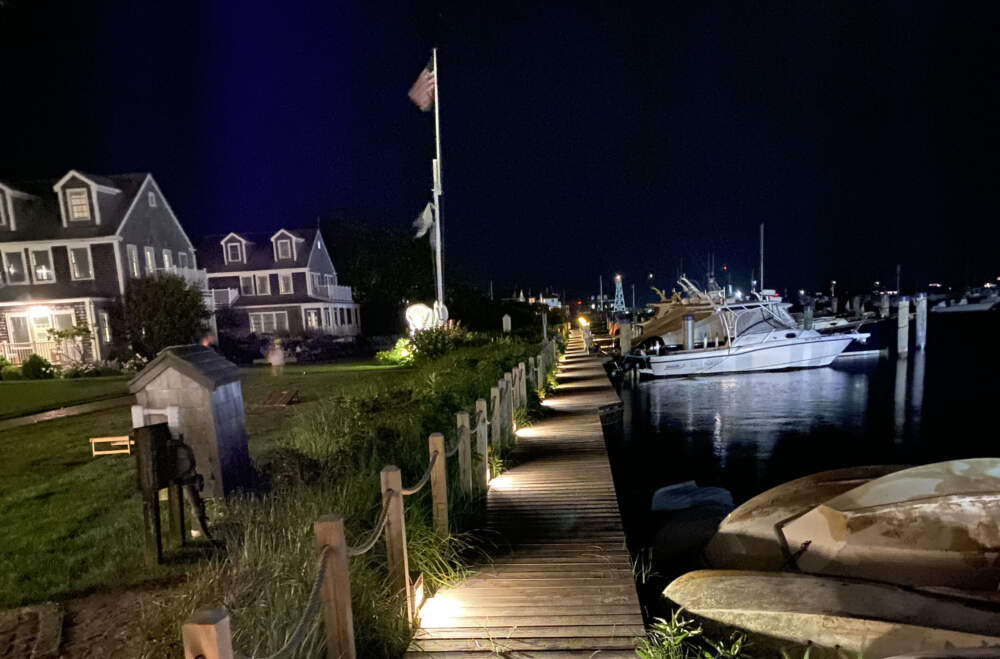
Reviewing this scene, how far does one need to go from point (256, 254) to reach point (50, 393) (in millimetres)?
19938

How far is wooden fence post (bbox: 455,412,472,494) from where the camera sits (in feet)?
20.6

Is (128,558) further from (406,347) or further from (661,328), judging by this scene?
(661,328)

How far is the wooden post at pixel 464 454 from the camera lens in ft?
20.6

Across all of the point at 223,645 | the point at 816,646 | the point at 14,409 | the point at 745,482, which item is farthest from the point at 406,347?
the point at 223,645

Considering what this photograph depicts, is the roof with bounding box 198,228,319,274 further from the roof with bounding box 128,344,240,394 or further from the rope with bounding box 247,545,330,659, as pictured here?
the rope with bounding box 247,545,330,659

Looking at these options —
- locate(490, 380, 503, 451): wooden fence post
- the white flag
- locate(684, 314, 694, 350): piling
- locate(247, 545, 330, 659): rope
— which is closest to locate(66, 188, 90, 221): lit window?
the white flag

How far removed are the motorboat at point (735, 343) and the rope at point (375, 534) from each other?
28.4m

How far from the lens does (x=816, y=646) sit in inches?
180

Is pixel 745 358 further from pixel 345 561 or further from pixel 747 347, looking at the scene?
pixel 345 561

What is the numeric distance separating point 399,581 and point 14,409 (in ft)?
48.6

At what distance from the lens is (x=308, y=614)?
7.57ft

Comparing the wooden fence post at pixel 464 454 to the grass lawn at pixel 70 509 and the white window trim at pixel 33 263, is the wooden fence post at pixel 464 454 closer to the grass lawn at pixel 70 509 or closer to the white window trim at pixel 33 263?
the grass lawn at pixel 70 509

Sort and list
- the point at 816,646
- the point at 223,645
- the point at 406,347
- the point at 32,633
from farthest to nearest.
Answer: the point at 406,347
the point at 816,646
the point at 32,633
the point at 223,645

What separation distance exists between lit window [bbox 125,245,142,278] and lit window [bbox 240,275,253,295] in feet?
30.7
